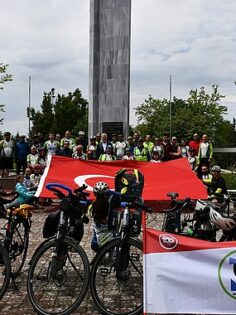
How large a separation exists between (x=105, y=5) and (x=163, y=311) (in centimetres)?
1989

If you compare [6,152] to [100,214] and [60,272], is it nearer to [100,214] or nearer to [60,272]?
[100,214]

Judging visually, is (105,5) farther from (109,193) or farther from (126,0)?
(109,193)

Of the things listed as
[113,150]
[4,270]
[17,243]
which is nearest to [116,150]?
[113,150]

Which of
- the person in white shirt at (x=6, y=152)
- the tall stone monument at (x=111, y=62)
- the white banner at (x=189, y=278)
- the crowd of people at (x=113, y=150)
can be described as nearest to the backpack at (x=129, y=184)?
the white banner at (x=189, y=278)

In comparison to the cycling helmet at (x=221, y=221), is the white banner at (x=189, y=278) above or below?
below

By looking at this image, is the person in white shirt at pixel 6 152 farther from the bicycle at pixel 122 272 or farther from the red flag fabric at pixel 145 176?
the bicycle at pixel 122 272

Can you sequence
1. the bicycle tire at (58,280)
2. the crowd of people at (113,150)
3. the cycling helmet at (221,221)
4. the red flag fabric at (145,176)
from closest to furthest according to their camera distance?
the cycling helmet at (221,221), the bicycle tire at (58,280), the red flag fabric at (145,176), the crowd of people at (113,150)

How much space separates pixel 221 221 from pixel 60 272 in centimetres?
179

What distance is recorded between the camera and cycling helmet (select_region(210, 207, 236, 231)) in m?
4.80

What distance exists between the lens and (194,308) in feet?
13.7

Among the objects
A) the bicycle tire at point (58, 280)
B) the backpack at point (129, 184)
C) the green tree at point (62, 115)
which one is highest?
the green tree at point (62, 115)

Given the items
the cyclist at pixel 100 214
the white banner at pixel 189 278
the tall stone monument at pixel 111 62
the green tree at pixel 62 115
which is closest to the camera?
the white banner at pixel 189 278

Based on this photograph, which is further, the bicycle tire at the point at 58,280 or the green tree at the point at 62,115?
the green tree at the point at 62,115

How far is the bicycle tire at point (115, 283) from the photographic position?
485cm
